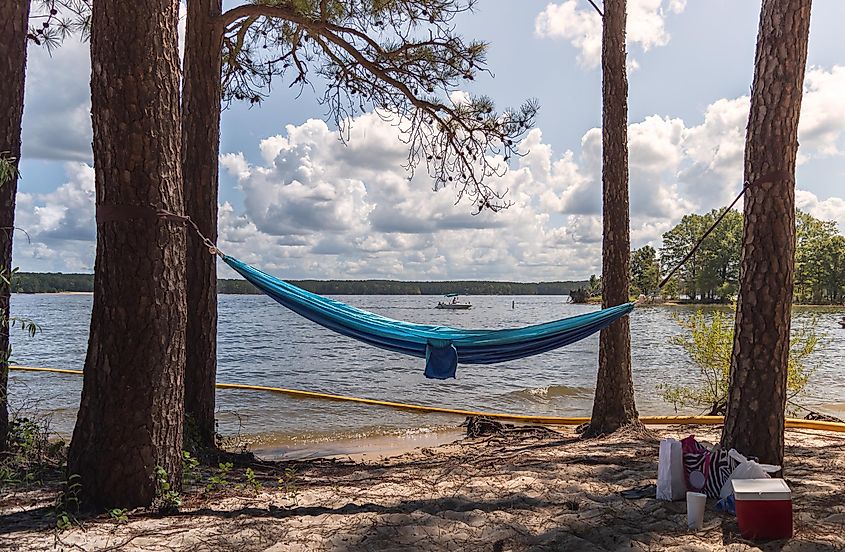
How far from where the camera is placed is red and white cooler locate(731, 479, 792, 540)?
1.75 metres

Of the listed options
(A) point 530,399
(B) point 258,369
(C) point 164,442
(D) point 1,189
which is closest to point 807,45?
(C) point 164,442

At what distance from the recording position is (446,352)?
2551mm

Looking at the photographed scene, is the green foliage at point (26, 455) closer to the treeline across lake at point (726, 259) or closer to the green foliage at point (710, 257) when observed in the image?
the green foliage at point (710, 257)

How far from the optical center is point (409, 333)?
2.58 metres

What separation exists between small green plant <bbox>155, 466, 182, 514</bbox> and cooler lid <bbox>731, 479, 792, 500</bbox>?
1.74 m

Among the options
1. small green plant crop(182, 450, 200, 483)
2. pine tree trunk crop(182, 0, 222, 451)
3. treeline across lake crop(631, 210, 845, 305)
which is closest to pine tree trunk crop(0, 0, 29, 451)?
pine tree trunk crop(182, 0, 222, 451)

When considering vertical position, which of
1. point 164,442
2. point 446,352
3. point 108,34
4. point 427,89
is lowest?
point 164,442

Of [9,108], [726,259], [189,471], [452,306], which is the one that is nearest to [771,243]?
[189,471]

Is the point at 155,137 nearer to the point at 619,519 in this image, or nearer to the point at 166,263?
the point at 166,263

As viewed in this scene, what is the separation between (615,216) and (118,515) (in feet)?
9.40

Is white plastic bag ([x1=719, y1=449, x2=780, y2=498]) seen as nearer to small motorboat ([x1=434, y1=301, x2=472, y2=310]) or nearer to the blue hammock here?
the blue hammock

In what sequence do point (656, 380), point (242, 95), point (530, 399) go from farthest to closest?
point (656, 380), point (530, 399), point (242, 95)

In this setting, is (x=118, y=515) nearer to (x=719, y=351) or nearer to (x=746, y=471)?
(x=746, y=471)

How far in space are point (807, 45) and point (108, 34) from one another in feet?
8.10
